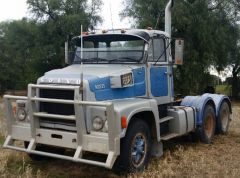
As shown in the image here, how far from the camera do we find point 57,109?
7.59 m

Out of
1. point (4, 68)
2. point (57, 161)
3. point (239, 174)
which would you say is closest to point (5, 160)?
point (57, 161)

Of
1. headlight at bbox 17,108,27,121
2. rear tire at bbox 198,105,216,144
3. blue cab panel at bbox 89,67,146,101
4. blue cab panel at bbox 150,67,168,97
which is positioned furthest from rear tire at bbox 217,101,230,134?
headlight at bbox 17,108,27,121

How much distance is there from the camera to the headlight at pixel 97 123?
7.05 m

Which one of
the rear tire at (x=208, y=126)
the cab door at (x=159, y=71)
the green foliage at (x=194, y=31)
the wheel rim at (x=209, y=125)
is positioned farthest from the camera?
the green foliage at (x=194, y=31)

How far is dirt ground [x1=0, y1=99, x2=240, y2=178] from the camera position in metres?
7.54

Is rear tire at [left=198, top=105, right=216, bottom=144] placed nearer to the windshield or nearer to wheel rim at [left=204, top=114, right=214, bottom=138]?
wheel rim at [left=204, top=114, right=214, bottom=138]

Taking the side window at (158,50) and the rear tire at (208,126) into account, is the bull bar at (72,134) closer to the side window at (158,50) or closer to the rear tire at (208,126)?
the side window at (158,50)

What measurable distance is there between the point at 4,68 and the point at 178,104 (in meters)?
41.1

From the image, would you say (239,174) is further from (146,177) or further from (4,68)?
(4,68)

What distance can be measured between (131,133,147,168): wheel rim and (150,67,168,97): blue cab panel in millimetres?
1266

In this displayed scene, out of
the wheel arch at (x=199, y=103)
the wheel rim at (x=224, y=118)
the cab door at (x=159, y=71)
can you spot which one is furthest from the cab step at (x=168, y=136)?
the wheel rim at (x=224, y=118)

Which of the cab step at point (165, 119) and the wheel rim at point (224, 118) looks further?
the wheel rim at point (224, 118)

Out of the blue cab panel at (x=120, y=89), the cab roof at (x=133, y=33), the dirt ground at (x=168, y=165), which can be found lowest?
the dirt ground at (x=168, y=165)

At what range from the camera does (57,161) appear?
8.72m
